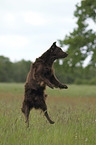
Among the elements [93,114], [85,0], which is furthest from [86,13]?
[93,114]

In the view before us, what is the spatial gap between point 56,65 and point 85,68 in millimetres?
2761

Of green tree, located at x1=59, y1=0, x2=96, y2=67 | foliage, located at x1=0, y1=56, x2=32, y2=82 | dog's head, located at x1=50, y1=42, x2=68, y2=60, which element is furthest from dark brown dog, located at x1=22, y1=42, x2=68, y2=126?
foliage, located at x1=0, y1=56, x2=32, y2=82

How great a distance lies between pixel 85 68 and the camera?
18.2 metres

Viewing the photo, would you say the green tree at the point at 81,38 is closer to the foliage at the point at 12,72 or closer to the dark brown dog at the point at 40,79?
the dark brown dog at the point at 40,79

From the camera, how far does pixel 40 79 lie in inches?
178

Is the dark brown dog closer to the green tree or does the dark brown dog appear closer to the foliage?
the green tree

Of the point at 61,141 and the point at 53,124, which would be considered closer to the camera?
the point at 61,141

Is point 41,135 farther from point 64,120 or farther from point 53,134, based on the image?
point 64,120

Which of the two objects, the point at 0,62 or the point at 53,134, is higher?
the point at 0,62

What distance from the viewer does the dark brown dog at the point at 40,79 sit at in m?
4.56

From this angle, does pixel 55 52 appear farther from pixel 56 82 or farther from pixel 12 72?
pixel 12 72

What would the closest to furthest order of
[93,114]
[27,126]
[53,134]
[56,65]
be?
[53,134] < [27,126] < [93,114] < [56,65]

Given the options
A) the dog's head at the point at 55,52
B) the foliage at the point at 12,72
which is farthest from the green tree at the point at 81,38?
the foliage at the point at 12,72

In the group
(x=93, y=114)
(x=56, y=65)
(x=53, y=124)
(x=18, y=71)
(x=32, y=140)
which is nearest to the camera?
(x=32, y=140)
